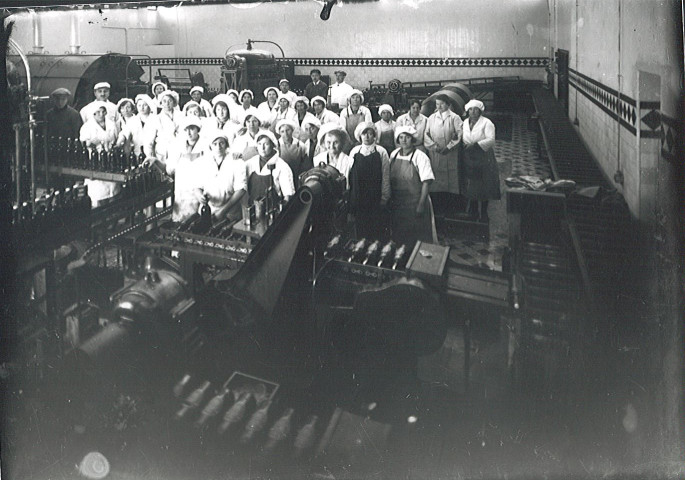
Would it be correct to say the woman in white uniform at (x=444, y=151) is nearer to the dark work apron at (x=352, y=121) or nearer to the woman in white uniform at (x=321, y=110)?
the dark work apron at (x=352, y=121)

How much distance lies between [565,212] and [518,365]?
0.56 meters

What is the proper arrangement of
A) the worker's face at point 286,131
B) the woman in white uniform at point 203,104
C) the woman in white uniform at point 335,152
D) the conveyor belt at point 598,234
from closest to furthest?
1. the conveyor belt at point 598,234
2. the woman in white uniform at point 335,152
3. the worker's face at point 286,131
4. the woman in white uniform at point 203,104

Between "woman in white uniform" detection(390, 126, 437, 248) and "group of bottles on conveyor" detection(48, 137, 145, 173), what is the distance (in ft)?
3.79

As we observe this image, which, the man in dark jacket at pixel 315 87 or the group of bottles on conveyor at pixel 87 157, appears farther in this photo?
the group of bottles on conveyor at pixel 87 157

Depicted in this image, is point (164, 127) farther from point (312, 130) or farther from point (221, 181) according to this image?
point (312, 130)

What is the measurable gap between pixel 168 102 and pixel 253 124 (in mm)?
428

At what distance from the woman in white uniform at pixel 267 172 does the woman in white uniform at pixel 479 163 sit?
667 millimetres

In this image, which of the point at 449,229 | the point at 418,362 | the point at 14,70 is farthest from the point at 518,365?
the point at 14,70

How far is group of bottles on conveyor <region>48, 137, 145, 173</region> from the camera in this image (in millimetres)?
2326

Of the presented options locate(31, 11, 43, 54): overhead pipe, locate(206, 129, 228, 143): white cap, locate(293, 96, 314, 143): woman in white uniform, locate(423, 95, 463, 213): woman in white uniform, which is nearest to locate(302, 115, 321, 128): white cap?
locate(293, 96, 314, 143): woman in white uniform

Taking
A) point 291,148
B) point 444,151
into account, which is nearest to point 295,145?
point 291,148

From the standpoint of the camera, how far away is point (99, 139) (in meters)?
2.35

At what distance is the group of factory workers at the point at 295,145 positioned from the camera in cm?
192

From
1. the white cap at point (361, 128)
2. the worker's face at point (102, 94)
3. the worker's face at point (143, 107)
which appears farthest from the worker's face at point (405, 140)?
the worker's face at point (102, 94)
